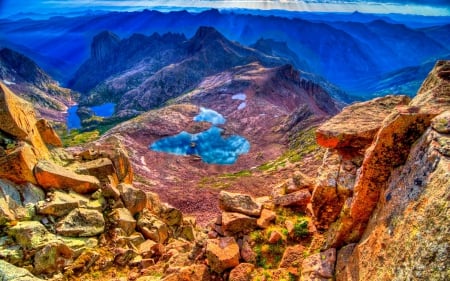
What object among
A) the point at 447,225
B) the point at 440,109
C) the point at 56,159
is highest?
the point at 440,109

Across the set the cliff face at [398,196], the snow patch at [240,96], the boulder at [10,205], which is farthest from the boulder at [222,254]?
the snow patch at [240,96]

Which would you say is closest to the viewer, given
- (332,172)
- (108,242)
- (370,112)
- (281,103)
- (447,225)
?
(447,225)

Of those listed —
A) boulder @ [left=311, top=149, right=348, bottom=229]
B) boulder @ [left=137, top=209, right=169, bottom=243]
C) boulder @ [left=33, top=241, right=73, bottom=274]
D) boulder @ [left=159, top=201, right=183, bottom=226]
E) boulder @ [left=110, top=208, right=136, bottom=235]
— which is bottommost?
boulder @ [left=159, top=201, right=183, bottom=226]

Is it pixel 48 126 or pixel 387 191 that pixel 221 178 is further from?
pixel 387 191

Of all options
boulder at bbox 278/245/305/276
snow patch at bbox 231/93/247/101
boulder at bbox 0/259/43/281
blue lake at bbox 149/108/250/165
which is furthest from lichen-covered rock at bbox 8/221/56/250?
snow patch at bbox 231/93/247/101

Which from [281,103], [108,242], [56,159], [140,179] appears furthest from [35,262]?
[281,103]

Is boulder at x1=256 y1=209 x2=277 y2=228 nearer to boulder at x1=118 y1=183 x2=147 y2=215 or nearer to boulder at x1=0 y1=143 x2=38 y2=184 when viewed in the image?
boulder at x1=118 y1=183 x2=147 y2=215

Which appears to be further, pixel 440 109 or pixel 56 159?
pixel 56 159

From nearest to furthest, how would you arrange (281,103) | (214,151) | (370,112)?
(370,112)
(214,151)
(281,103)
